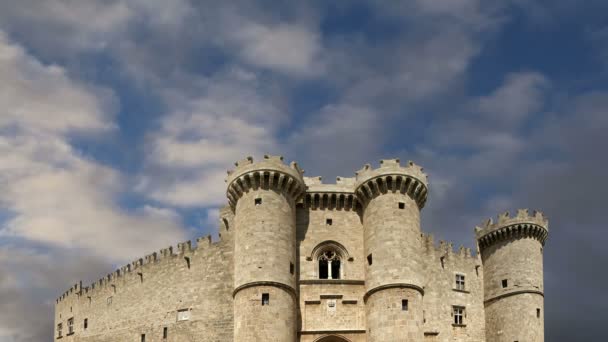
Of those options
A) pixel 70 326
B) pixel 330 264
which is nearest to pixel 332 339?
pixel 330 264

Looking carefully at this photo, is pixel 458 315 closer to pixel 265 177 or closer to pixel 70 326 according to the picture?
pixel 265 177

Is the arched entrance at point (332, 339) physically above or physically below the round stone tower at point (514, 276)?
below

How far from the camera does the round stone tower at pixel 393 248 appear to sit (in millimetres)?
43469

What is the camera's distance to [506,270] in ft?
168

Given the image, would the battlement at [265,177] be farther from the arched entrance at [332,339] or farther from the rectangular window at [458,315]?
the rectangular window at [458,315]

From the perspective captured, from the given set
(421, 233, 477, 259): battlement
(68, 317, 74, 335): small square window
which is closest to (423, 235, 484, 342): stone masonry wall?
(421, 233, 477, 259): battlement

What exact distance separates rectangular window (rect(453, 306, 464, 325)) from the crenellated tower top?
7232mm

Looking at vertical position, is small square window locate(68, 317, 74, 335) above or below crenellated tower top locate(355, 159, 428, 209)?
below

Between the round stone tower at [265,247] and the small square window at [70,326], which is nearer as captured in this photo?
the round stone tower at [265,247]

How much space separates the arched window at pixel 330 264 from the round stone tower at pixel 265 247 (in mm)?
2226

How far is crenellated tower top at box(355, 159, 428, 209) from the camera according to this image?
46.4m

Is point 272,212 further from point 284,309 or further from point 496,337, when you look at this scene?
point 496,337

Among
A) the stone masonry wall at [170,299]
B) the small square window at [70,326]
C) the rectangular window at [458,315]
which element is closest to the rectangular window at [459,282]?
the rectangular window at [458,315]

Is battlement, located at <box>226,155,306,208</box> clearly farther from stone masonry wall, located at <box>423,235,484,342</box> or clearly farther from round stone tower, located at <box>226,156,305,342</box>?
stone masonry wall, located at <box>423,235,484,342</box>
